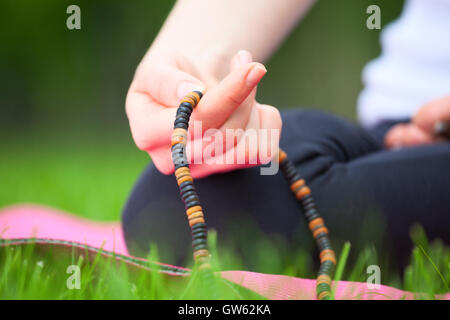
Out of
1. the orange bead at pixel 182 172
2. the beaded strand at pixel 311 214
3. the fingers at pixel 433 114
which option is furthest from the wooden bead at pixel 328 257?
the fingers at pixel 433 114

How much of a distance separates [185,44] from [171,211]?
0.22 meters

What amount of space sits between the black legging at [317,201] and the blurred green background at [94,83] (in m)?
0.11

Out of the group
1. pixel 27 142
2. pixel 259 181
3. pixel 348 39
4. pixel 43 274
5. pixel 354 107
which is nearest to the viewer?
pixel 43 274

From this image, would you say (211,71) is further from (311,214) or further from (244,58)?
(311,214)

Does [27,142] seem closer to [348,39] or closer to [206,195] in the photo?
[206,195]

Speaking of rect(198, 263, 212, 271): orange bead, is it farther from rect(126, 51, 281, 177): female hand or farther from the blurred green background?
the blurred green background

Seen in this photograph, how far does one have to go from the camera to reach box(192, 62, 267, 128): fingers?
42 centimetres

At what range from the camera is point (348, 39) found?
3371mm

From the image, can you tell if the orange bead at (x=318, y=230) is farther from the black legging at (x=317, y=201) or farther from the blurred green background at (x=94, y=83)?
the blurred green background at (x=94, y=83)

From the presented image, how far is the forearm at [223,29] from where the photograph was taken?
57 cm

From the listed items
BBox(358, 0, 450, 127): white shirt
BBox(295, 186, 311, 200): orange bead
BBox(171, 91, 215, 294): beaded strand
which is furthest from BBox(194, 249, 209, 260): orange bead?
BBox(358, 0, 450, 127): white shirt

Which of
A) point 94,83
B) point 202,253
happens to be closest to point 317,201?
point 202,253

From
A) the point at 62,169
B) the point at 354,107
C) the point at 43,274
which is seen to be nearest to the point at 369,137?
the point at 43,274

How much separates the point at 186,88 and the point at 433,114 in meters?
0.52
